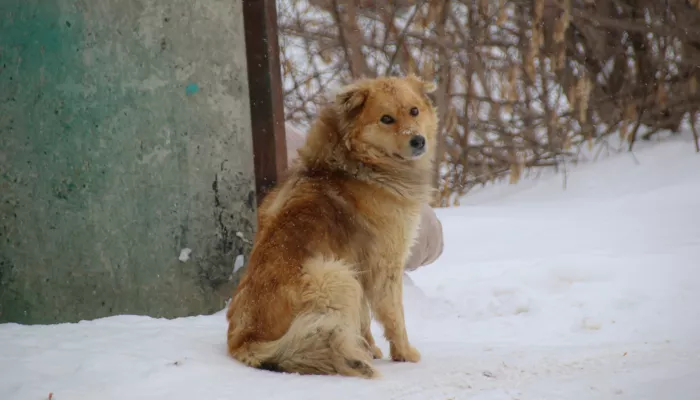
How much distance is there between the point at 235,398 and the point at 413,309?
2578 millimetres

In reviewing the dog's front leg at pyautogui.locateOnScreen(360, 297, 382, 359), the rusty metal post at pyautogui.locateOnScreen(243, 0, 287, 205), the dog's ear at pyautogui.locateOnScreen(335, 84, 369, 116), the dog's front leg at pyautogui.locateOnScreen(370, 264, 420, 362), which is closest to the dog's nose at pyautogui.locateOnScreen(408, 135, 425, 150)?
the dog's ear at pyautogui.locateOnScreen(335, 84, 369, 116)

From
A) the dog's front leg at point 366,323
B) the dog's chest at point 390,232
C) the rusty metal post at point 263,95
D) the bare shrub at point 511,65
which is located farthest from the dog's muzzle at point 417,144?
the bare shrub at point 511,65

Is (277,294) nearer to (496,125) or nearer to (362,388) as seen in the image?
(362,388)

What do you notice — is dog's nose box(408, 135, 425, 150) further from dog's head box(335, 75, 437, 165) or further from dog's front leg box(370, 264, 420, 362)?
dog's front leg box(370, 264, 420, 362)

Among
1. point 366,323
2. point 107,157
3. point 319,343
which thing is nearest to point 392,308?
point 366,323

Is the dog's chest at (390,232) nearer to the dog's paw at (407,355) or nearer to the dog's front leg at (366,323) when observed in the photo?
the dog's front leg at (366,323)

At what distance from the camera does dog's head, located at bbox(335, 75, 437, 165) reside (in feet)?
12.3

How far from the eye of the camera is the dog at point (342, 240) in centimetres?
302

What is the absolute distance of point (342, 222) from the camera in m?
3.49

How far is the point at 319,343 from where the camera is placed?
2.98 metres

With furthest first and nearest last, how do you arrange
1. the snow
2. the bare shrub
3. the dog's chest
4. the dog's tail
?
the bare shrub, the dog's chest, the dog's tail, the snow

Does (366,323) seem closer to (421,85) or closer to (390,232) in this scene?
(390,232)

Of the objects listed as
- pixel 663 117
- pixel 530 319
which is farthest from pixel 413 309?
pixel 663 117

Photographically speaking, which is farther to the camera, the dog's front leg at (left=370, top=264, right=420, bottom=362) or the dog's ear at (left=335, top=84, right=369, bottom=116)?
the dog's ear at (left=335, top=84, right=369, bottom=116)
